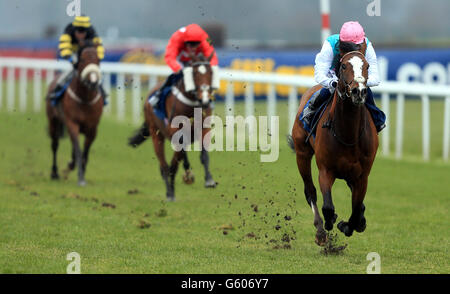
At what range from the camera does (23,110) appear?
1972 cm

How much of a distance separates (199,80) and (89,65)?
195 cm

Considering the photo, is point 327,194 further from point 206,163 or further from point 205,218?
point 206,163

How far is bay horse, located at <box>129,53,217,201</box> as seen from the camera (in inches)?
365

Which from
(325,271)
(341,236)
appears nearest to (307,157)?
(341,236)

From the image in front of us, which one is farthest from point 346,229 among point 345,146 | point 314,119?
point 314,119

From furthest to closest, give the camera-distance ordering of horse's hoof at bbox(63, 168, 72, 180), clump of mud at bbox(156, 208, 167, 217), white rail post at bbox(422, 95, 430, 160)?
white rail post at bbox(422, 95, 430, 160)
horse's hoof at bbox(63, 168, 72, 180)
clump of mud at bbox(156, 208, 167, 217)

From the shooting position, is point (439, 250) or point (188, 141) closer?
point (439, 250)

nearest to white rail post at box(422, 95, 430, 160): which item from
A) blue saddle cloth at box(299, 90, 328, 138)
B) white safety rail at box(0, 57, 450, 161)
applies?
white safety rail at box(0, 57, 450, 161)

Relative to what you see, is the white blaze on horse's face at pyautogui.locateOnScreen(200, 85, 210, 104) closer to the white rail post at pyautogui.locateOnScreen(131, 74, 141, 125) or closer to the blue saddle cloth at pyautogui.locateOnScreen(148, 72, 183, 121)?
the blue saddle cloth at pyautogui.locateOnScreen(148, 72, 183, 121)

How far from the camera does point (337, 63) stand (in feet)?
21.2

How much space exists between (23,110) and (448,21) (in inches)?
390

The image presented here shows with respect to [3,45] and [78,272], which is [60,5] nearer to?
[3,45]

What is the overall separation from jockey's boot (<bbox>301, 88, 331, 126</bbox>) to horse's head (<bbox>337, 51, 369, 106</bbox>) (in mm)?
715

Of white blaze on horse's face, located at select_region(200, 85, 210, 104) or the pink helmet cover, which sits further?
white blaze on horse's face, located at select_region(200, 85, 210, 104)
